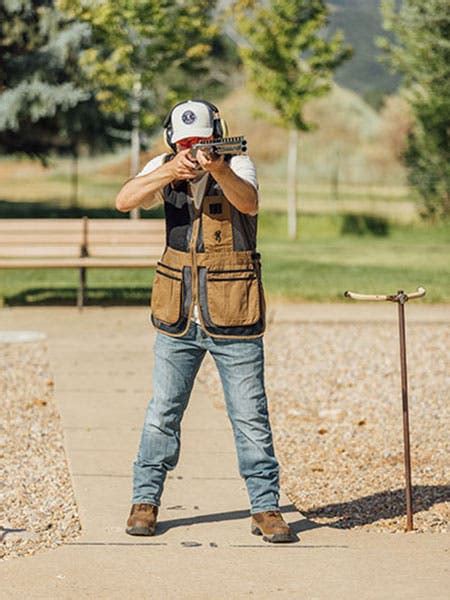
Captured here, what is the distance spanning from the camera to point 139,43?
26672 millimetres

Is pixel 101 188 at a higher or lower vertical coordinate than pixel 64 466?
higher

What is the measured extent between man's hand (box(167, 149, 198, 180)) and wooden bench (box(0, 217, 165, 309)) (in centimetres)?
841

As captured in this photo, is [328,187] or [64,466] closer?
[64,466]

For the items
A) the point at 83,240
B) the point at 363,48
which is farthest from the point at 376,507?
the point at 363,48

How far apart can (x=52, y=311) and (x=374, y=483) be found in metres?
6.84

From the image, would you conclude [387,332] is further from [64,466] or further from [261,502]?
[261,502]

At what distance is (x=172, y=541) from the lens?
5.29 meters

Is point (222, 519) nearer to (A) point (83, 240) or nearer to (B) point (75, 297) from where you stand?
(A) point (83, 240)

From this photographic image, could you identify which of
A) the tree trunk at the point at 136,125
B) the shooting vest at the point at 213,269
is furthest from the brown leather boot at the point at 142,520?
the tree trunk at the point at 136,125

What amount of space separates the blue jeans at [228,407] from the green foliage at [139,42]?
21.1 meters

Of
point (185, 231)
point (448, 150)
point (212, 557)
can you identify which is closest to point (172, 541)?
point (212, 557)

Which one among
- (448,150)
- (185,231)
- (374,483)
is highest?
(448,150)

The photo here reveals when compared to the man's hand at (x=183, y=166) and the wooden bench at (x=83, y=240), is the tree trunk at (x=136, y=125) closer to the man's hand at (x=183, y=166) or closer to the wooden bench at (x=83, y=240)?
the wooden bench at (x=83, y=240)

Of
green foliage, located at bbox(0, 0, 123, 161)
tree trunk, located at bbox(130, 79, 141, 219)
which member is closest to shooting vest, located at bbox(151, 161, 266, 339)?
tree trunk, located at bbox(130, 79, 141, 219)
